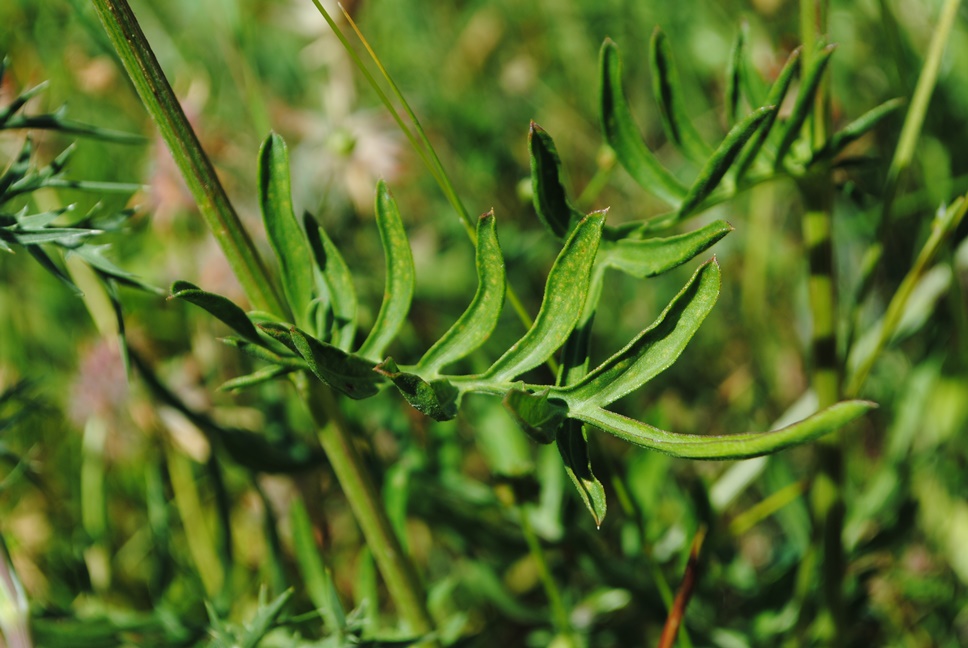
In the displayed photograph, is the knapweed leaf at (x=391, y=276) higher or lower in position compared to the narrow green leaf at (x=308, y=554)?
higher

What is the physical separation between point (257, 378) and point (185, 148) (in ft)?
0.56

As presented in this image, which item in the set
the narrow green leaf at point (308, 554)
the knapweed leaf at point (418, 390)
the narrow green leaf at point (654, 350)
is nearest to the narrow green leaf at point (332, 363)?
the knapweed leaf at point (418, 390)

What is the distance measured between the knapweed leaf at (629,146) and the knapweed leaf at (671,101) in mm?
30

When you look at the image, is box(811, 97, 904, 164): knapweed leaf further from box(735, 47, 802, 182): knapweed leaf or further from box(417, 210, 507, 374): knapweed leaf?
box(417, 210, 507, 374): knapweed leaf

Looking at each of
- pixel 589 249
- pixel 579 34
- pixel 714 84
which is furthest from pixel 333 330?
pixel 579 34

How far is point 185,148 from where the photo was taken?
2.16 feet

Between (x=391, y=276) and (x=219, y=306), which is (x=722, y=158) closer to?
(x=391, y=276)

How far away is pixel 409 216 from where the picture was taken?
2.10 metres

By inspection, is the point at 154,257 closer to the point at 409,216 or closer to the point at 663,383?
the point at 409,216

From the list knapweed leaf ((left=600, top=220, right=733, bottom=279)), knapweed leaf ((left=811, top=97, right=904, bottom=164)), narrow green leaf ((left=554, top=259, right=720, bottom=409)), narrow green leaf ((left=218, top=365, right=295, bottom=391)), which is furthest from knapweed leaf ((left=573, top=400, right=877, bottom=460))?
knapweed leaf ((left=811, top=97, right=904, bottom=164))

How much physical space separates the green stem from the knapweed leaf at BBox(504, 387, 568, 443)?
0.75 feet

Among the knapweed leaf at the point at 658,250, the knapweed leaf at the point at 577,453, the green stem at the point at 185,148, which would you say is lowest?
the knapweed leaf at the point at 577,453

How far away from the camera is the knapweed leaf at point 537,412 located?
0.56 m

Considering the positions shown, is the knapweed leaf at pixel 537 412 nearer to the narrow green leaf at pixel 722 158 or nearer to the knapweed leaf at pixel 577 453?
the knapweed leaf at pixel 577 453
